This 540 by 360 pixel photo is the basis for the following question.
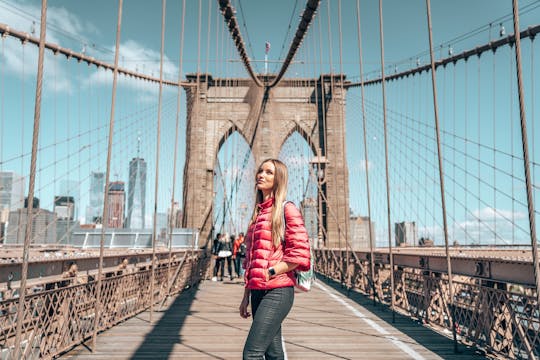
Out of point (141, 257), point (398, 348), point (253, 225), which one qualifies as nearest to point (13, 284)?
point (253, 225)

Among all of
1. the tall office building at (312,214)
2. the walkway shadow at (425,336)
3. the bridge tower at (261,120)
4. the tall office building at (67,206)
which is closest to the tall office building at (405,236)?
the bridge tower at (261,120)

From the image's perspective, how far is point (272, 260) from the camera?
211cm

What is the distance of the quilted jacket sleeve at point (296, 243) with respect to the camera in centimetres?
205

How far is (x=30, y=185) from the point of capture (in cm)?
262

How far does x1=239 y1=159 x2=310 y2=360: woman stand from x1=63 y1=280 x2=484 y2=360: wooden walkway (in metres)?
2.02

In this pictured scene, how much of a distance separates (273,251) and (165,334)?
3.25 metres

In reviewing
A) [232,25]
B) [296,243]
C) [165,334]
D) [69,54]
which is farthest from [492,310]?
[69,54]

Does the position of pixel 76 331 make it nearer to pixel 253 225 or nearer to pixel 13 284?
pixel 13 284

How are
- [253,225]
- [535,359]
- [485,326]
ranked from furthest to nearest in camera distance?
1. [485,326]
2. [535,359]
3. [253,225]

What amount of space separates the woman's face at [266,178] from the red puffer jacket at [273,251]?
89 millimetres

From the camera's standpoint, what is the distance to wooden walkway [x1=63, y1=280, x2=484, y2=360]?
3.92 m

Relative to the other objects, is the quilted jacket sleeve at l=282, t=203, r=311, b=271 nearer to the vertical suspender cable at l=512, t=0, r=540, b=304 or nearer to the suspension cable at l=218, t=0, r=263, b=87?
the vertical suspender cable at l=512, t=0, r=540, b=304

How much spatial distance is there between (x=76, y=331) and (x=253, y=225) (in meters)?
3.07

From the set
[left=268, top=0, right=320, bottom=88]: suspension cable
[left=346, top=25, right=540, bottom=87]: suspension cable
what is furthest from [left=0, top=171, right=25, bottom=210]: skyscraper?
[left=346, top=25, right=540, bottom=87]: suspension cable
